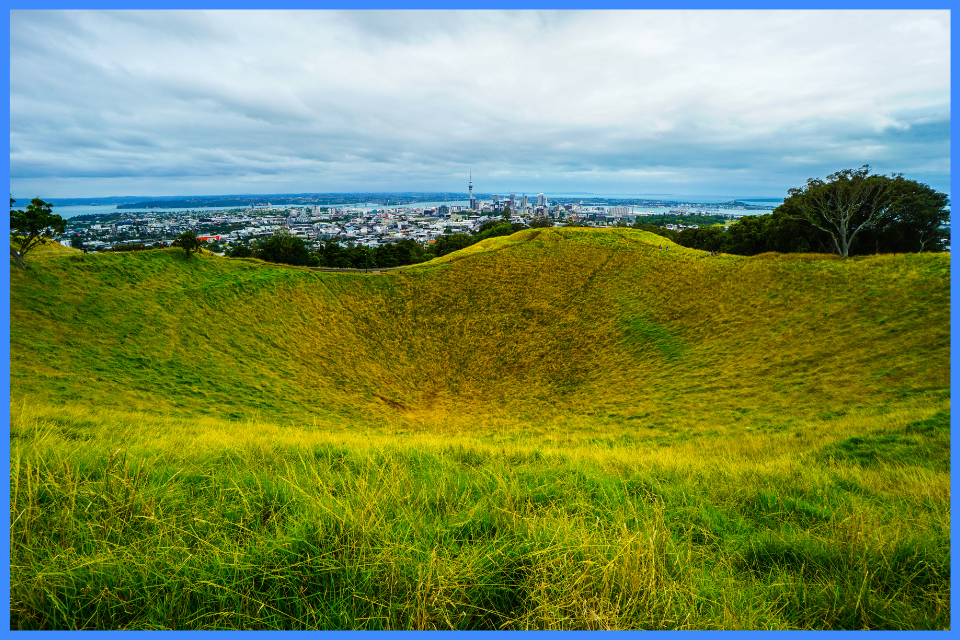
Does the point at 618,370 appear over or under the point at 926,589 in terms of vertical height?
under

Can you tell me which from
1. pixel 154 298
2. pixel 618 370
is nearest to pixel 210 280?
pixel 154 298

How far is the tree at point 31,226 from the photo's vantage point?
19.2 metres

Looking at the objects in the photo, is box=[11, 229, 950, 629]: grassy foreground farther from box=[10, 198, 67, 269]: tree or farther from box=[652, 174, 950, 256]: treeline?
box=[652, 174, 950, 256]: treeline

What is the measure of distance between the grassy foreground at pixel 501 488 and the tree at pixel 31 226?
134 inches

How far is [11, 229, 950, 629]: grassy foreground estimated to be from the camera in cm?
198

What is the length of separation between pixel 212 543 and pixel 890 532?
15.6 ft

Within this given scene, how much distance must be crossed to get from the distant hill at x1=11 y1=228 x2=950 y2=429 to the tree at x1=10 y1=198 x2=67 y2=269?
1079mm

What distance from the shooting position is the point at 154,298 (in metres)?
21.8

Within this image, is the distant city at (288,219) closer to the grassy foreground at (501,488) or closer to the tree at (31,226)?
the tree at (31,226)

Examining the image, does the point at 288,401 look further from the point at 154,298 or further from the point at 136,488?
the point at 136,488

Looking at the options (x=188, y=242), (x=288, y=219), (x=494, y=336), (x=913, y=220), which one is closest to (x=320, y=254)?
(x=188, y=242)

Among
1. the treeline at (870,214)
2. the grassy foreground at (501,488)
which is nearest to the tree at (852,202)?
the treeline at (870,214)

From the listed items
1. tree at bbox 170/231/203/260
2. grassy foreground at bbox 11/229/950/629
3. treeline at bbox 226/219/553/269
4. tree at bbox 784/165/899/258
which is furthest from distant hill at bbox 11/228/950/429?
treeline at bbox 226/219/553/269

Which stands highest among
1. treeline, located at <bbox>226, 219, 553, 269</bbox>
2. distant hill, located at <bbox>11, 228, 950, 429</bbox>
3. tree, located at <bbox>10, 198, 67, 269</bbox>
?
treeline, located at <bbox>226, 219, 553, 269</bbox>
